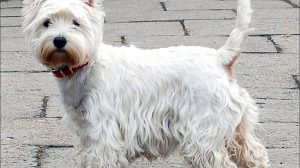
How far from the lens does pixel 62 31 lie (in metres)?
4.18

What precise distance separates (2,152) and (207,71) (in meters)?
1.85

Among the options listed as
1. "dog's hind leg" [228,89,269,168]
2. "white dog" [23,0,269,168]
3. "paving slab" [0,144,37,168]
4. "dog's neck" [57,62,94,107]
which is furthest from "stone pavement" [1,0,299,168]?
"dog's neck" [57,62,94,107]

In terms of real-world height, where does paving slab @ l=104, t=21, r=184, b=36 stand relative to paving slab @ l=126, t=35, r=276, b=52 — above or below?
above

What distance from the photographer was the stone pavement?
18.3ft

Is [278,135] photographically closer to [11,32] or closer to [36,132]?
[36,132]

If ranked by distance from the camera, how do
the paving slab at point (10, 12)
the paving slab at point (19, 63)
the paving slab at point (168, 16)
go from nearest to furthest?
the paving slab at point (19, 63), the paving slab at point (168, 16), the paving slab at point (10, 12)

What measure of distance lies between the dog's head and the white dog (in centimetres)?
3

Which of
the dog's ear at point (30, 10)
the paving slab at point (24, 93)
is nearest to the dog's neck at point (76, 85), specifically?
the dog's ear at point (30, 10)

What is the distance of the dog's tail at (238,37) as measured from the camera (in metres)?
4.56

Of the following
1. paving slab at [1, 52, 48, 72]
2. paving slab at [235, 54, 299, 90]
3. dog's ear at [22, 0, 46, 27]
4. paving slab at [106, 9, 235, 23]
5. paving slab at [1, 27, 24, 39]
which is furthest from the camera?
paving slab at [106, 9, 235, 23]

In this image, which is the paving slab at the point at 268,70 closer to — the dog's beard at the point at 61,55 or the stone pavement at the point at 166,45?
the stone pavement at the point at 166,45

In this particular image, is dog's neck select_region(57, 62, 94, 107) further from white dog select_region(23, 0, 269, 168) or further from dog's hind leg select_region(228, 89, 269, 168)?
dog's hind leg select_region(228, 89, 269, 168)

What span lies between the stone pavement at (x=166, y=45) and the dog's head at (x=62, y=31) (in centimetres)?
126

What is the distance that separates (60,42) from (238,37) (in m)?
1.13
